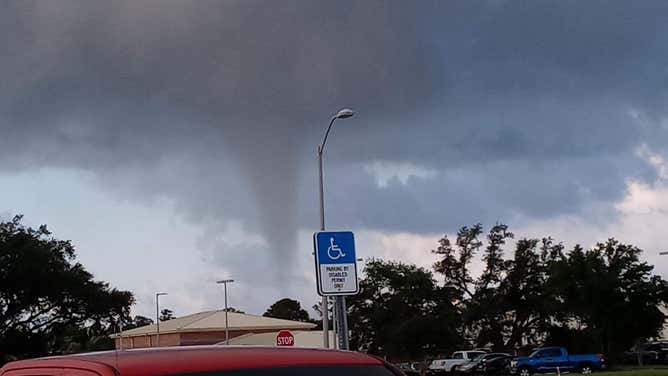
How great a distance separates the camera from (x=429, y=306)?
78.0 metres

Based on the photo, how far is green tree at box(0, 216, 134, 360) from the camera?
2704 inches

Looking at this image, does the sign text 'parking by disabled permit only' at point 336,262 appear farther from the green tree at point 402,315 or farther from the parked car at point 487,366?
the green tree at point 402,315

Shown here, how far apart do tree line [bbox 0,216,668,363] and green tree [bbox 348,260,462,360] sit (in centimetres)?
9

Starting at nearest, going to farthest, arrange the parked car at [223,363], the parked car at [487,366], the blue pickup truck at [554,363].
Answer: the parked car at [223,363] < the blue pickup truck at [554,363] < the parked car at [487,366]

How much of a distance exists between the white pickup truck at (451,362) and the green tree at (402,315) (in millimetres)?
5620

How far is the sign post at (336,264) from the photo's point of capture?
17.5m

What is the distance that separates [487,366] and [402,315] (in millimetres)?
14006

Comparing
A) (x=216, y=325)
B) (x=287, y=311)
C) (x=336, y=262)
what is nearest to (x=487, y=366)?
(x=216, y=325)

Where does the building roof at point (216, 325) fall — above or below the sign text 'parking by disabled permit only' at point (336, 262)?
above

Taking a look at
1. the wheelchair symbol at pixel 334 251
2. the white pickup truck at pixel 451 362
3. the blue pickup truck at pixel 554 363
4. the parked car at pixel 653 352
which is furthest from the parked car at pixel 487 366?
the wheelchair symbol at pixel 334 251

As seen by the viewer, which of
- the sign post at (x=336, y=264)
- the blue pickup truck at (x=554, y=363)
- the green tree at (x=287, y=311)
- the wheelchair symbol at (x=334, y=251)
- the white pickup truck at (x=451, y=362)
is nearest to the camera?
the sign post at (x=336, y=264)

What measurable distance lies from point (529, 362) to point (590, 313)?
11.6m

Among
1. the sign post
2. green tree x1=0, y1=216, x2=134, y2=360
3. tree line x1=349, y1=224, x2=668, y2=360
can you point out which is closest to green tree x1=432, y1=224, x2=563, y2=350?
tree line x1=349, y1=224, x2=668, y2=360

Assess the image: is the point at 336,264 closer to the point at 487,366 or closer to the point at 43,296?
the point at 487,366
